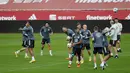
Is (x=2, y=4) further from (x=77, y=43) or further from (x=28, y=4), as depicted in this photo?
(x=77, y=43)

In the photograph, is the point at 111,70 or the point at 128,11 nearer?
the point at 111,70

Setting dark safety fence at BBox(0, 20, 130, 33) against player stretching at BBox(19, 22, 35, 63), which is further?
dark safety fence at BBox(0, 20, 130, 33)

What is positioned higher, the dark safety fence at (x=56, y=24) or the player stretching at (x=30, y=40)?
the dark safety fence at (x=56, y=24)

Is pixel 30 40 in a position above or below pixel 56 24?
below

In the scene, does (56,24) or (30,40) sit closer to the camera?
(30,40)

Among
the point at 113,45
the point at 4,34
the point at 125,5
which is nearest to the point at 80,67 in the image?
the point at 113,45

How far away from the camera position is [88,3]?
68.5 meters

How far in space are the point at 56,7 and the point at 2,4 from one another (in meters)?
8.47

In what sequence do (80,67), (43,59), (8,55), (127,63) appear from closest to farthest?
(80,67)
(127,63)
(43,59)
(8,55)

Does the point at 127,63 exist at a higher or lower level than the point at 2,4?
lower

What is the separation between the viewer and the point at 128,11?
201 ft

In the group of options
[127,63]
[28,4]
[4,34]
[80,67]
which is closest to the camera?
[80,67]

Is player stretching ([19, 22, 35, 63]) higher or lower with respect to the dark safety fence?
lower

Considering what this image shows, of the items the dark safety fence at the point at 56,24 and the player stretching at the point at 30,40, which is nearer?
the player stretching at the point at 30,40
